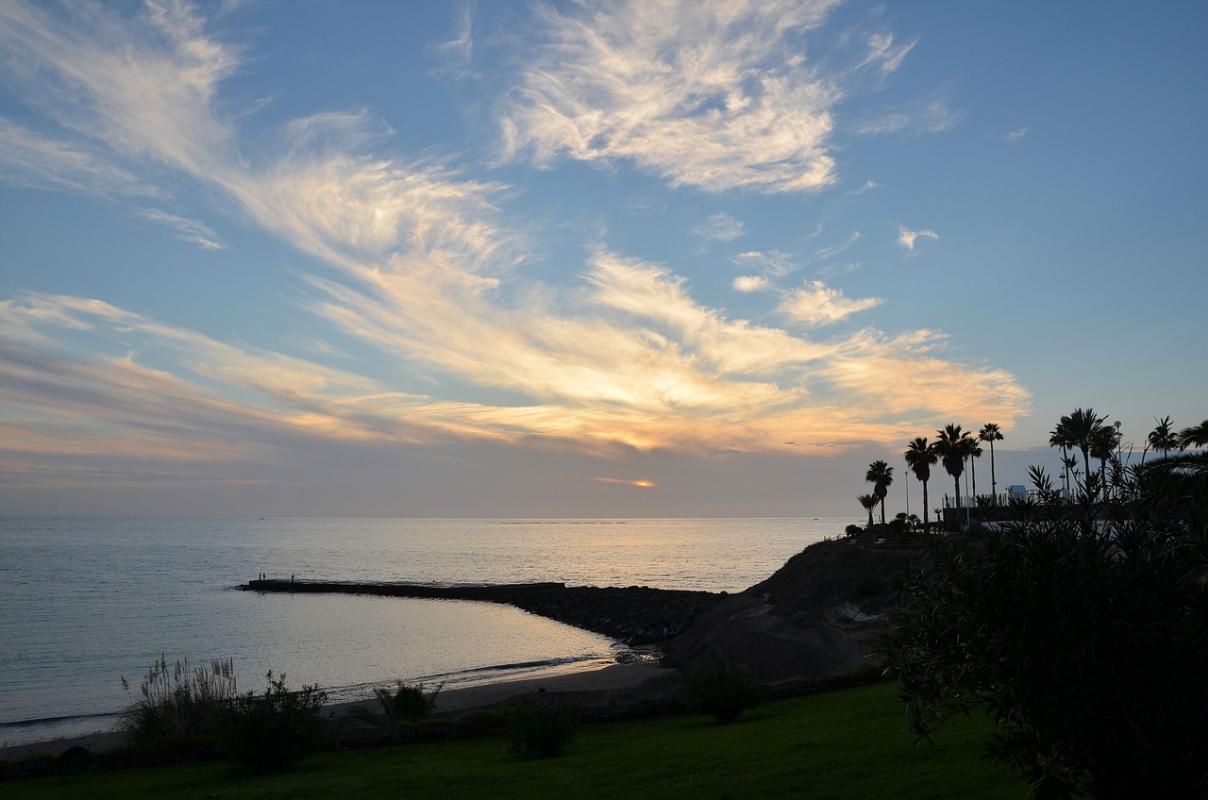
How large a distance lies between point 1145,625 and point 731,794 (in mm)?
11139

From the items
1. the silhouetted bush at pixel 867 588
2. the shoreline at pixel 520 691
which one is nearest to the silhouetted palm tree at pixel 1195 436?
the shoreline at pixel 520 691

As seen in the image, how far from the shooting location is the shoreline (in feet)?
131

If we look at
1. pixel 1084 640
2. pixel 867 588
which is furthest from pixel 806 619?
pixel 1084 640

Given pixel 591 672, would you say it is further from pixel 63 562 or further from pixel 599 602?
pixel 63 562

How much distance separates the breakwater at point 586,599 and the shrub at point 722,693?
4824 centimetres

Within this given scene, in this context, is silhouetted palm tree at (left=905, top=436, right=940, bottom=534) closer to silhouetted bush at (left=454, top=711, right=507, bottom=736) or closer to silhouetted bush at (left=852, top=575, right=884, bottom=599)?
silhouetted bush at (left=852, top=575, right=884, bottom=599)

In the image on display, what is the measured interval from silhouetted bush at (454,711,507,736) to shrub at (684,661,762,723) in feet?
25.8

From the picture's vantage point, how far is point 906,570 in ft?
36.9

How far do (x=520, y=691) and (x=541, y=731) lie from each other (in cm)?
2629

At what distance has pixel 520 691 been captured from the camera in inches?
2032

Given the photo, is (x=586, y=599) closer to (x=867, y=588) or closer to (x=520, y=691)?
(x=867, y=588)

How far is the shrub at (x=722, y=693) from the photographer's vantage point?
3128 centimetres

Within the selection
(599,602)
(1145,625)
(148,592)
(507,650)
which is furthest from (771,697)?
(148,592)

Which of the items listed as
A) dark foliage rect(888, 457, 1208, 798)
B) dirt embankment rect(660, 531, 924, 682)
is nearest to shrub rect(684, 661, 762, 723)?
dirt embankment rect(660, 531, 924, 682)
